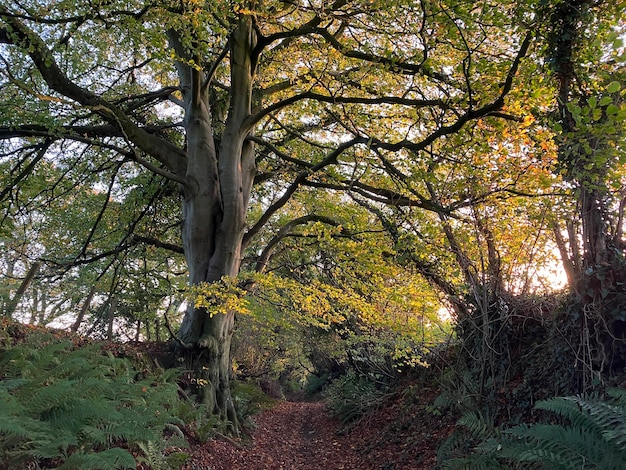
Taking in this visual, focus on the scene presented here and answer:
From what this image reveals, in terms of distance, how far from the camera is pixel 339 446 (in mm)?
9203

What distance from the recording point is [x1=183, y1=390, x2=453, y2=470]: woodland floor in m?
6.41

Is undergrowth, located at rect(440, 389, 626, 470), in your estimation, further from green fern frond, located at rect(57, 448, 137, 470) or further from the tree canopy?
green fern frond, located at rect(57, 448, 137, 470)

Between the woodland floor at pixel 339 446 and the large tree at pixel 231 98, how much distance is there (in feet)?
3.59

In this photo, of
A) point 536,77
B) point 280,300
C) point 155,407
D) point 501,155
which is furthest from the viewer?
point 280,300

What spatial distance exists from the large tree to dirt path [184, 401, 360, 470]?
3.25 ft

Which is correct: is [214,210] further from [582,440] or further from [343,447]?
[582,440]

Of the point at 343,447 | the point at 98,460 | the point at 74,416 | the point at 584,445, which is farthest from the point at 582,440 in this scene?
Result: the point at 343,447

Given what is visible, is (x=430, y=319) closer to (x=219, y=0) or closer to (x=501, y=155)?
(x=501, y=155)

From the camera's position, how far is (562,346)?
4.66 metres

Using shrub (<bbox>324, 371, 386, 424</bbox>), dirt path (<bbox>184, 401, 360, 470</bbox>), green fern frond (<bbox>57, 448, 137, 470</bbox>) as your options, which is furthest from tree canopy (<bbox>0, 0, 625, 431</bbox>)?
green fern frond (<bbox>57, 448, 137, 470</bbox>)

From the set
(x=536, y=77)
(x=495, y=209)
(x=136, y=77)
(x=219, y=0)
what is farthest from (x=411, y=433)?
(x=136, y=77)

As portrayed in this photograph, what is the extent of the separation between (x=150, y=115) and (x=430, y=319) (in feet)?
23.5

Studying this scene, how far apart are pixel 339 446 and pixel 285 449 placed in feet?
3.92

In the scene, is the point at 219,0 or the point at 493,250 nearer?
the point at 219,0
